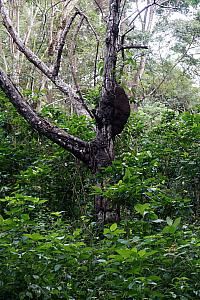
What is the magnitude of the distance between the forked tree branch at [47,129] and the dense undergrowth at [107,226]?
0.25 metres

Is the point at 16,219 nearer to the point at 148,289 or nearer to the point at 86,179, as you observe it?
the point at 148,289

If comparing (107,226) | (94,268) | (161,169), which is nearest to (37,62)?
(161,169)

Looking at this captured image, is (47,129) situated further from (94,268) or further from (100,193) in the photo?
(94,268)

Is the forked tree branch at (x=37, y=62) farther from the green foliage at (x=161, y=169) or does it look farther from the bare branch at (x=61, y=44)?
the green foliage at (x=161, y=169)

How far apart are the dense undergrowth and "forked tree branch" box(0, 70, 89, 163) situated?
0.25 metres

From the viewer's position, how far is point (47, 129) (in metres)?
4.32

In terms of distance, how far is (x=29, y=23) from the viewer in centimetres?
1162

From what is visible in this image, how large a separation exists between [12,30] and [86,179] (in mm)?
2307

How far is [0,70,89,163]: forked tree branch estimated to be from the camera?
4.23 meters

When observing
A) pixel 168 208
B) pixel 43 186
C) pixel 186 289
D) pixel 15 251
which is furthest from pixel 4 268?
pixel 43 186

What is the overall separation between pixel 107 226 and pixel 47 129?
125 centimetres

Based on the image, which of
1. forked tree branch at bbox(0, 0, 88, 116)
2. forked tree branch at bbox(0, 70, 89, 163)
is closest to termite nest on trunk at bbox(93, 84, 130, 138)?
forked tree branch at bbox(0, 70, 89, 163)

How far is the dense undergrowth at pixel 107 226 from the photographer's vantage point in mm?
2031

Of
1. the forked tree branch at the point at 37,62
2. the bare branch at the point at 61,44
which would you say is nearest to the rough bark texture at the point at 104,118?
the bare branch at the point at 61,44
